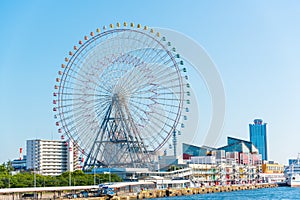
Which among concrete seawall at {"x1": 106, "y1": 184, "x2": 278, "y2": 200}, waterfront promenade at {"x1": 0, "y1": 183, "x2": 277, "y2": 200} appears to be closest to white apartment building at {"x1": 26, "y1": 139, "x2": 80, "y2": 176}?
concrete seawall at {"x1": 106, "y1": 184, "x2": 278, "y2": 200}

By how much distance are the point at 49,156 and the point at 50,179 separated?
95303 millimetres

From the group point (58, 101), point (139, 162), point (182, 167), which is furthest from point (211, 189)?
point (58, 101)

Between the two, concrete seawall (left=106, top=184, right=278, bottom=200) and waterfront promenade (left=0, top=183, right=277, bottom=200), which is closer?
waterfront promenade (left=0, top=183, right=277, bottom=200)

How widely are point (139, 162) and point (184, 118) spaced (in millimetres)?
17582

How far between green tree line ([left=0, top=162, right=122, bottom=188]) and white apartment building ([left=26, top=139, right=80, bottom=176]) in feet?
249

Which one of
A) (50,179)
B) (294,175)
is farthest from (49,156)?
(50,179)

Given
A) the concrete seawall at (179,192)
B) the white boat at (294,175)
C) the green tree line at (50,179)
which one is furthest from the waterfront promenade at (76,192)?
the white boat at (294,175)

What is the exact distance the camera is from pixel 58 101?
270ft

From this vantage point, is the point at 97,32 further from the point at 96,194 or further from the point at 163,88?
the point at 96,194

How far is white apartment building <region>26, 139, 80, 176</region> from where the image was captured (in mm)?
178625

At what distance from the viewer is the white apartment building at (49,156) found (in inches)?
7032

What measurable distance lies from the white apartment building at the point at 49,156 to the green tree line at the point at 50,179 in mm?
75947

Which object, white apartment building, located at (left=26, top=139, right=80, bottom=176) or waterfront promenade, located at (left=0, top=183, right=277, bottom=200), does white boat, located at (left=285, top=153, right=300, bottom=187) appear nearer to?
waterfront promenade, located at (left=0, top=183, right=277, bottom=200)

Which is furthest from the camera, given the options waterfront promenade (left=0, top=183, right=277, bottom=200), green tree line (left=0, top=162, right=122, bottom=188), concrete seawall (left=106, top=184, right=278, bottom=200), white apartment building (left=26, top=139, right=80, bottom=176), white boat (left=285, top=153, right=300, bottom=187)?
white apartment building (left=26, top=139, right=80, bottom=176)
